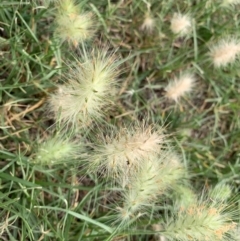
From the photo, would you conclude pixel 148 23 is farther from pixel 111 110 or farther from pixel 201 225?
pixel 201 225

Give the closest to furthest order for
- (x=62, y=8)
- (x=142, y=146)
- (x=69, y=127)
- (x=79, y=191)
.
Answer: (x=142, y=146), (x=62, y=8), (x=69, y=127), (x=79, y=191)

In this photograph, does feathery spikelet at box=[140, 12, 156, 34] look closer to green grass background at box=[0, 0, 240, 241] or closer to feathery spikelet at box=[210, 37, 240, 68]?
green grass background at box=[0, 0, 240, 241]

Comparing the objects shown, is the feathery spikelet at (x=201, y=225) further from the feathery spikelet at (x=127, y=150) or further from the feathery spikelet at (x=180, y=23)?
the feathery spikelet at (x=180, y=23)

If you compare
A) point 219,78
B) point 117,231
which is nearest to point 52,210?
point 117,231

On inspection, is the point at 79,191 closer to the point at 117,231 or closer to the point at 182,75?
the point at 117,231

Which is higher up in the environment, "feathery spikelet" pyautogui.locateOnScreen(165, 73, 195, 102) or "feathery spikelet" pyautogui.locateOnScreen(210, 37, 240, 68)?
"feathery spikelet" pyautogui.locateOnScreen(210, 37, 240, 68)

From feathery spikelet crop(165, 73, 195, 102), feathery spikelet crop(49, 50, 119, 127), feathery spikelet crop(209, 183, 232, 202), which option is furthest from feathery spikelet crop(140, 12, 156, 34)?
feathery spikelet crop(209, 183, 232, 202)
